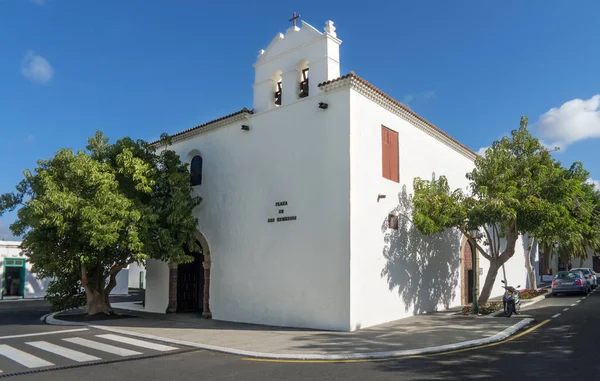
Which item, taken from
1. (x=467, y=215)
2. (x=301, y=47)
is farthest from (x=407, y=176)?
(x=301, y=47)

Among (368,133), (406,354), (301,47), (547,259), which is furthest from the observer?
(547,259)

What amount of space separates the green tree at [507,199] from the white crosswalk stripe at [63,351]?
9.62 metres

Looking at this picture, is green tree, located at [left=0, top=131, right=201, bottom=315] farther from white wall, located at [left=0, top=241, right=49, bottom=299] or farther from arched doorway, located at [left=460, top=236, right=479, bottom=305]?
white wall, located at [left=0, top=241, right=49, bottom=299]

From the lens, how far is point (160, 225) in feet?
48.6

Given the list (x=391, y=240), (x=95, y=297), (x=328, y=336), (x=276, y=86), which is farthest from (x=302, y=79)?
(x=95, y=297)

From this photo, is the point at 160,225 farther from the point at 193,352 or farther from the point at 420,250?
the point at 420,250

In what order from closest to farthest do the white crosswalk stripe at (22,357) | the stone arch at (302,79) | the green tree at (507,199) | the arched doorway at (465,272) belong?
the white crosswalk stripe at (22,357), the green tree at (507,199), the stone arch at (302,79), the arched doorway at (465,272)

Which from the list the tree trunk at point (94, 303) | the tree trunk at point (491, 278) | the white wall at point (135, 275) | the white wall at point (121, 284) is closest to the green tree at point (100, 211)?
the tree trunk at point (94, 303)

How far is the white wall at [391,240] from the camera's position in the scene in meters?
12.6

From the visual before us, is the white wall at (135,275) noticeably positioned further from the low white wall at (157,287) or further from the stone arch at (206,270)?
the stone arch at (206,270)

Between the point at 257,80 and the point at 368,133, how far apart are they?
469cm

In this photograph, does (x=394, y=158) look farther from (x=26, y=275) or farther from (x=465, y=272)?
(x=26, y=275)

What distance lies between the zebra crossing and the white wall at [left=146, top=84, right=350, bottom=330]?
4011 mm

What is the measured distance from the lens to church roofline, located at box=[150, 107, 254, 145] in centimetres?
1527
